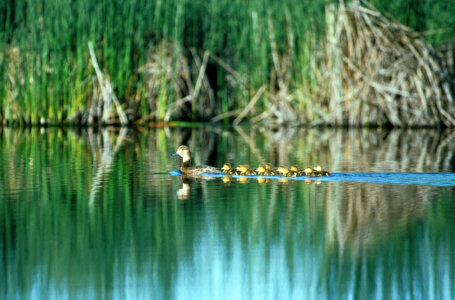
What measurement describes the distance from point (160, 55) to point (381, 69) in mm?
3979

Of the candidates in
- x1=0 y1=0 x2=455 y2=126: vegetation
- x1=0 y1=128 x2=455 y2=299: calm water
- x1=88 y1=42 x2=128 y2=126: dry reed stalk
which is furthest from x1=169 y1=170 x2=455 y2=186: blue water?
x1=88 y1=42 x2=128 y2=126: dry reed stalk

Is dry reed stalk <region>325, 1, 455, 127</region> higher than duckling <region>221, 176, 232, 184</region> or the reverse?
higher

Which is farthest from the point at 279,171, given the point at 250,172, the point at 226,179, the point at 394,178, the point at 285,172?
the point at 394,178

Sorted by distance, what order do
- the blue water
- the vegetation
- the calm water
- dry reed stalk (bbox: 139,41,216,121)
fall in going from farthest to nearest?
1. dry reed stalk (bbox: 139,41,216,121)
2. the vegetation
3. the blue water
4. the calm water

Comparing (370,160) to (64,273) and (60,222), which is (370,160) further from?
(64,273)

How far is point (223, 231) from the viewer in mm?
5406

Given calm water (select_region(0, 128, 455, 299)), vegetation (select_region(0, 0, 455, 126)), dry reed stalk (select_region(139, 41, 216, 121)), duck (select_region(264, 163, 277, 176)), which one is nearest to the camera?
calm water (select_region(0, 128, 455, 299))

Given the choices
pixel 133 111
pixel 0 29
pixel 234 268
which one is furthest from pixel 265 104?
pixel 234 268

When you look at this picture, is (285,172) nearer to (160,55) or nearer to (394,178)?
(394,178)

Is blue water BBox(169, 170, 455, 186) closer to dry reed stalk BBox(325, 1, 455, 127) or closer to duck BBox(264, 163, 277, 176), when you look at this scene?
duck BBox(264, 163, 277, 176)

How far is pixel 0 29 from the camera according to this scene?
1474cm

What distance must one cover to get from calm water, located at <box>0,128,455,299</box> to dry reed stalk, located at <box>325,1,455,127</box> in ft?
15.4

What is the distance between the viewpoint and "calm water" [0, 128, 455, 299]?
423 cm

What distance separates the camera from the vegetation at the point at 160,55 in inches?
580
